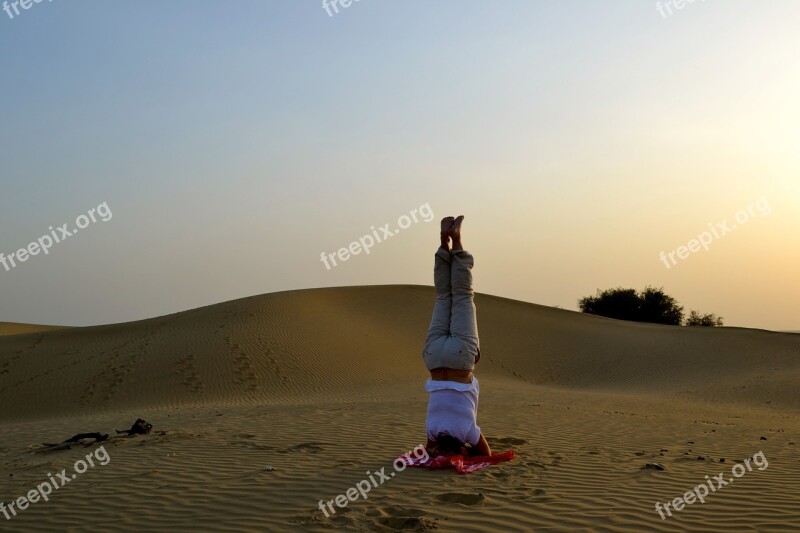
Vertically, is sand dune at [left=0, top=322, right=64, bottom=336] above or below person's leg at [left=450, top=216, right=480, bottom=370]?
above

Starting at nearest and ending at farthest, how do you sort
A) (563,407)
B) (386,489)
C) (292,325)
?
(386,489), (563,407), (292,325)

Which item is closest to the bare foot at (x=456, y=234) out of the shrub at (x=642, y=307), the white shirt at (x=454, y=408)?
the white shirt at (x=454, y=408)

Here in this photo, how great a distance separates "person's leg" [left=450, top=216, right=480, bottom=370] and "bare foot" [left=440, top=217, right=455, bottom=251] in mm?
48

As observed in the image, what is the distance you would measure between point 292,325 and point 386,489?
21987 millimetres

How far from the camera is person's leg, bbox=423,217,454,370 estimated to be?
8.48 m

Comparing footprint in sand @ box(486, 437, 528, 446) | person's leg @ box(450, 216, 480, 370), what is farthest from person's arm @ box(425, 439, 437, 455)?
footprint in sand @ box(486, 437, 528, 446)

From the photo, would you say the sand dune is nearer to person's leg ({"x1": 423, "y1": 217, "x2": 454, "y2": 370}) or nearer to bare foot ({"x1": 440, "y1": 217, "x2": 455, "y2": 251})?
person's leg ({"x1": 423, "y1": 217, "x2": 454, "y2": 370})

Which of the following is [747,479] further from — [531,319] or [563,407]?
[531,319]

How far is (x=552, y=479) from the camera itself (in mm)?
8031

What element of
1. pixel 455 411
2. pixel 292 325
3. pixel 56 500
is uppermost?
pixel 292 325

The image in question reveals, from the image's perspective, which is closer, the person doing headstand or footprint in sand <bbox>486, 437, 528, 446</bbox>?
the person doing headstand

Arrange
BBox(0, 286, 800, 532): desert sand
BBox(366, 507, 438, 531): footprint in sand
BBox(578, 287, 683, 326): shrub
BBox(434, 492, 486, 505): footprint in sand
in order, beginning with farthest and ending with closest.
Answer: BBox(578, 287, 683, 326): shrub → BBox(434, 492, 486, 505): footprint in sand → BBox(0, 286, 800, 532): desert sand → BBox(366, 507, 438, 531): footprint in sand

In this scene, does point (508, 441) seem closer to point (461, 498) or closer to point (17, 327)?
point (461, 498)

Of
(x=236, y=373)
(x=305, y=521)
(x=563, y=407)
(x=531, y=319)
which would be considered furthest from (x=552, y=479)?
(x=531, y=319)
